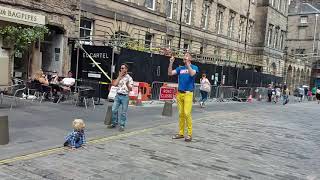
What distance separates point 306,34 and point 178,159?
78526 mm

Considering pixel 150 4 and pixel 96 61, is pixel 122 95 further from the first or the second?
pixel 150 4

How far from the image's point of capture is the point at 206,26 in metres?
38.8

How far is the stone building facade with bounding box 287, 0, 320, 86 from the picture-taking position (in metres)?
77.1

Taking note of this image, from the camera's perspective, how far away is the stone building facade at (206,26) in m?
24.0

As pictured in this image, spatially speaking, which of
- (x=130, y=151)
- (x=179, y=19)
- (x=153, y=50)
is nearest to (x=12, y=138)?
(x=130, y=151)

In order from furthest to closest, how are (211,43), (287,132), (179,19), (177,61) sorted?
(211,43) → (179,19) → (177,61) → (287,132)

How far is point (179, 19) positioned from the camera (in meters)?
33.5

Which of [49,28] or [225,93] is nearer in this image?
[49,28]

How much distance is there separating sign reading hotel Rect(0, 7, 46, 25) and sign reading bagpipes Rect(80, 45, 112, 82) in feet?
8.82

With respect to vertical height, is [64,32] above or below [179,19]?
below

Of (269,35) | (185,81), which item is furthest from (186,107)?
(269,35)

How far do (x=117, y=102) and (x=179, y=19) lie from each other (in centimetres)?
2320

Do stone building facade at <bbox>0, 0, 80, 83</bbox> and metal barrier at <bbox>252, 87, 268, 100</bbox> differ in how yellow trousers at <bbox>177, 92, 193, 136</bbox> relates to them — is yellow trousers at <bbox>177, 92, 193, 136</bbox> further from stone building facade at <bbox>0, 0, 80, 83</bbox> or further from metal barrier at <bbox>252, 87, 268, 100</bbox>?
metal barrier at <bbox>252, 87, 268, 100</bbox>

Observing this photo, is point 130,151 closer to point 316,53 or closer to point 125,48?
point 125,48
